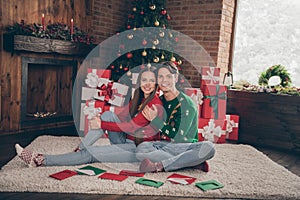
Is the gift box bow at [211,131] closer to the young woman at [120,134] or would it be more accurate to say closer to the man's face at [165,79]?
the young woman at [120,134]

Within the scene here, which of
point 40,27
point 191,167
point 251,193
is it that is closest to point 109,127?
point 191,167

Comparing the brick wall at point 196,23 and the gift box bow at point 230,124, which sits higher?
the brick wall at point 196,23

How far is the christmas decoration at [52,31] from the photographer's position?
3686mm

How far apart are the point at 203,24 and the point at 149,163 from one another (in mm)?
2778

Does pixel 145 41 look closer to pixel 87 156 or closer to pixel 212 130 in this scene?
pixel 212 130

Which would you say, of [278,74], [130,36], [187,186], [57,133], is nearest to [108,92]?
[57,133]

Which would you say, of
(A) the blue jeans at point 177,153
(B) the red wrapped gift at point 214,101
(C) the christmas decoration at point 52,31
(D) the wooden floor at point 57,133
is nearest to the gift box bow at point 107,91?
(D) the wooden floor at point 57,133

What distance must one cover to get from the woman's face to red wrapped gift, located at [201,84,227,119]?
4.56 feet

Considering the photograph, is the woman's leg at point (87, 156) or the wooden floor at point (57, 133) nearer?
the wooden floor at point (57, 133)

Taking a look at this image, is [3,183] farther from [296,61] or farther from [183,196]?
[296,61]

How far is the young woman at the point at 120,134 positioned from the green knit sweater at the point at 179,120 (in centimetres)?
7

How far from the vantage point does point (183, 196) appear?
2248 mm

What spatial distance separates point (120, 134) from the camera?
9.13ft

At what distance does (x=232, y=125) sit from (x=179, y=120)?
5.46 feet
